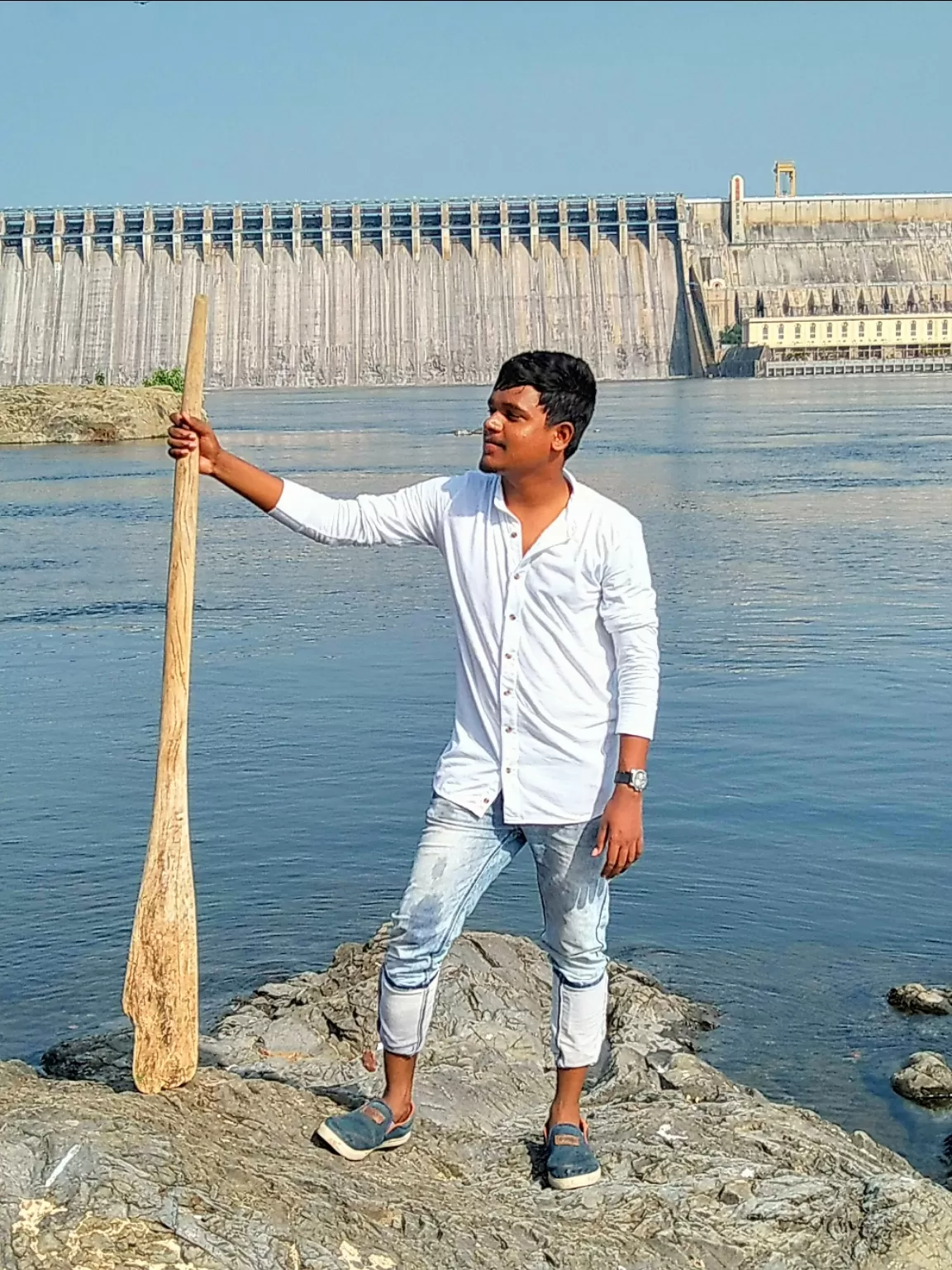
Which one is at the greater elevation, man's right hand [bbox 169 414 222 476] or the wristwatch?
man's right hand [bbox 169 414 222 476]

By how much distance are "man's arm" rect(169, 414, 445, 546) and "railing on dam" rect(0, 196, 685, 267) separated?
10140 cm

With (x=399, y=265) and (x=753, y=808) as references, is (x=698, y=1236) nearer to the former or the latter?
(x=753, y=808)

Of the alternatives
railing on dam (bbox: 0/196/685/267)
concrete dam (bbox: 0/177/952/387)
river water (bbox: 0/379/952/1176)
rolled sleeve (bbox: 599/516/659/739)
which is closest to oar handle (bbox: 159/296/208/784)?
rolled sleeve (bbox: 599/516/659/739)

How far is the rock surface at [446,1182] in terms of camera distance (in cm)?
336

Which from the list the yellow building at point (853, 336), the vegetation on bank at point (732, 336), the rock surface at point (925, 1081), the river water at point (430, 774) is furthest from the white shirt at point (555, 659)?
the vegetation on bank at point (732, 336)

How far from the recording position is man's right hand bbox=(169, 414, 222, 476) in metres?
4.07

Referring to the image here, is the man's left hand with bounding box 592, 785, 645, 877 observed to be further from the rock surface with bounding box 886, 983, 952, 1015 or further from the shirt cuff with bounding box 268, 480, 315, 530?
the rock surface with bounding box 886, 983, 952, 1015

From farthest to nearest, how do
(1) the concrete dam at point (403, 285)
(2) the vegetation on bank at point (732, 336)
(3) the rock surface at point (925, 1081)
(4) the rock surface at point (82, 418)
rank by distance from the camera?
(1) the concrete dam at point (403, 285)
(2) the vegetation on bank at point (732, 336)
(4) the rock surface at point (82, 418)
(3) the rock surface at point (925, 1081)

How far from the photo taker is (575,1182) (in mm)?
3975

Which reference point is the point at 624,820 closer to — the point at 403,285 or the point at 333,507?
the point at 333,507

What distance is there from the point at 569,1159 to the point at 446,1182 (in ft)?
0.90

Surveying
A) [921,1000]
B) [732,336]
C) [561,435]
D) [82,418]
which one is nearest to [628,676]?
[561,435]

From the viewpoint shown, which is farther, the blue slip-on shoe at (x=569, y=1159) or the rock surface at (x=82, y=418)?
the rock surface at (x=82, y=418)

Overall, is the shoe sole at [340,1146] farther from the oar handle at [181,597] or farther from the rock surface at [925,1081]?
the rock surface at [925,1081]
